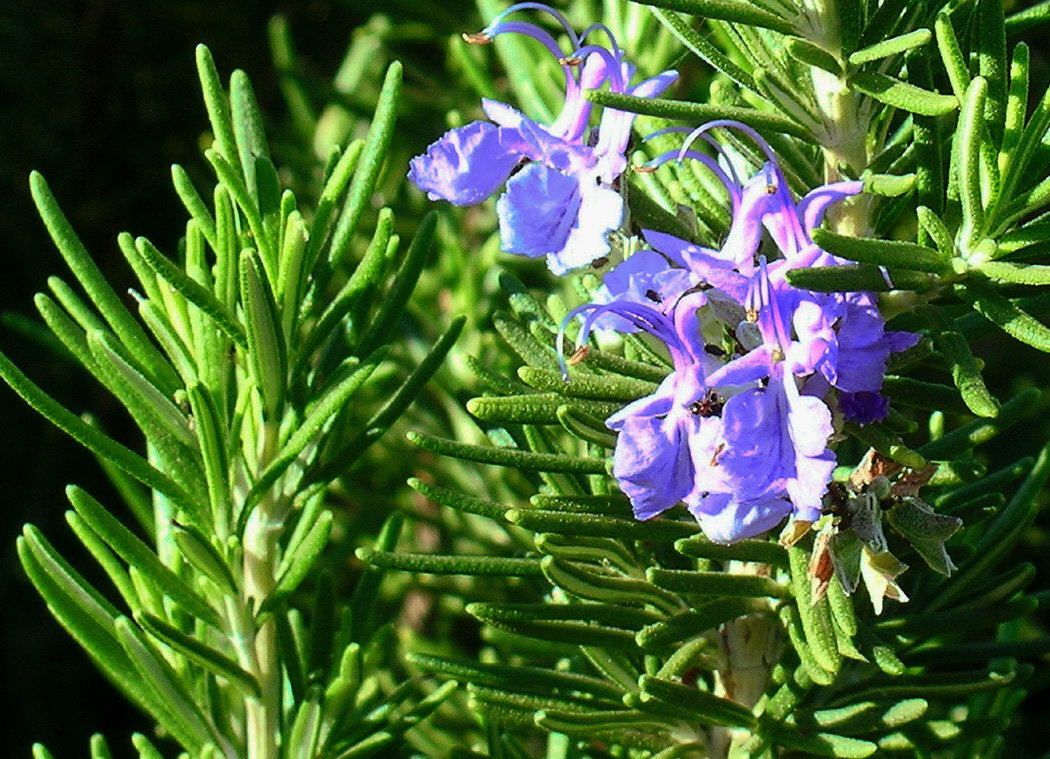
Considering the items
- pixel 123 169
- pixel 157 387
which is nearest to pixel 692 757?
pixel 157 387

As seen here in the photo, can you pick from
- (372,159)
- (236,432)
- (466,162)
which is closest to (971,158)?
(466,162)

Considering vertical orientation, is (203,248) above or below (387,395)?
above

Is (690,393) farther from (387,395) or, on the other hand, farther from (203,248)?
(387,395)

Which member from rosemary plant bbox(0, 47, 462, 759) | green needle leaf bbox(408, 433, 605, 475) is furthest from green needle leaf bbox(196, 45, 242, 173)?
green needle leaf bbox(408, 433, 605, 475)

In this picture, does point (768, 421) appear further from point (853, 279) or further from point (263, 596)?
point (263, 596)

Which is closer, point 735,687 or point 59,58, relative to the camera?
point 735,687

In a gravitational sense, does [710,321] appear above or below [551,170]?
below

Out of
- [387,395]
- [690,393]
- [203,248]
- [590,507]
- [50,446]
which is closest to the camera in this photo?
[690,393]
